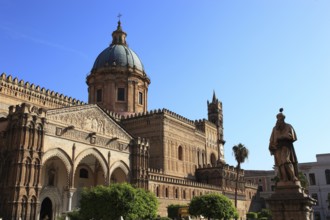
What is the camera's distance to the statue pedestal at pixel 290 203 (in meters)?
10.9

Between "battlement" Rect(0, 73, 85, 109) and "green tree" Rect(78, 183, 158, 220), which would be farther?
"battlement" Rect(0, 73, 85, 109)

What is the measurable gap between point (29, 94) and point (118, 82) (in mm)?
15943

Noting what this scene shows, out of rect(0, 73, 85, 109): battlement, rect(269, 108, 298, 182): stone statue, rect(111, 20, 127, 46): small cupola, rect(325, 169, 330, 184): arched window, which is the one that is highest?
rect(111, 20, 127, 46): small cupola

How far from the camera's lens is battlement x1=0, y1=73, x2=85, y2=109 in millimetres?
36844

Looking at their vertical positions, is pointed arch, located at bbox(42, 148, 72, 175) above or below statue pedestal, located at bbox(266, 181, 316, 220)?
above

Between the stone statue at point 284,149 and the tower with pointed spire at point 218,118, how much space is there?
5226 cm

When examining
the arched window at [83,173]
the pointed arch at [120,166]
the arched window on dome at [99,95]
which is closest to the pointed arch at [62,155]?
the pointed arch at [120,166]

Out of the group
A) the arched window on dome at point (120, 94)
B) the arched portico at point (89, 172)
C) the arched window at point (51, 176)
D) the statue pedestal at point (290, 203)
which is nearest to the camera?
the statue pedestal at point (290, 203)

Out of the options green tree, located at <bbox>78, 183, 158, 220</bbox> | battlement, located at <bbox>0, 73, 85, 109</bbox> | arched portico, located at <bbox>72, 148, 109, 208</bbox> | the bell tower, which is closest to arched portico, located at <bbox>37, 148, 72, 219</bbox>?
arched portico, located at <bbox>72, 148, 109, 208</bbox>

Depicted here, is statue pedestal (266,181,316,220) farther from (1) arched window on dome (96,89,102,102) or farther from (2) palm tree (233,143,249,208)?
(1) arched window on dome (96,89,102,102)

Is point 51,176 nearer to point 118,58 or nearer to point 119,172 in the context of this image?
point 119,172

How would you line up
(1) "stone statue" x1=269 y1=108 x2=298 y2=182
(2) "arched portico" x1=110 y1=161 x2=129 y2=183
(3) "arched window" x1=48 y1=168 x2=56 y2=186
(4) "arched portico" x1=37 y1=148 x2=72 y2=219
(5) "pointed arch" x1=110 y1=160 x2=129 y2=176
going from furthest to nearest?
(2) "arched portico" x1=110 y1=161 x2=129 y2=183
(5) "pointed arch" x1=110 y1=160 x2=129 y2=176
(3) "arched window" x1=48 y1=168 x2=56 y2=186
(4) "arched portico" x1=37 y1=148 x2=72 y2=219
(1) "stone statue" x1=269 y1=108 x2=298 y2=182

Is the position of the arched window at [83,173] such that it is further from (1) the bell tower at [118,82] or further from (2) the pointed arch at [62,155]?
(1) the bell tower at [118,82]

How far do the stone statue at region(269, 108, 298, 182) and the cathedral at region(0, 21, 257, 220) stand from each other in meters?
19.8
